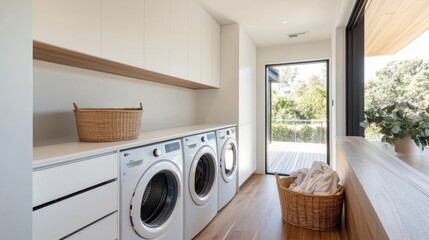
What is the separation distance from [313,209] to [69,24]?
2199 millimetres

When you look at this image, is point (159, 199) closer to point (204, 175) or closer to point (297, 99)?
point (204, 175)

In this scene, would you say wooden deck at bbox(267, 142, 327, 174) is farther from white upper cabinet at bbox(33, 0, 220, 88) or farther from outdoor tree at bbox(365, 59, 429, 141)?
outdoor tree at bbox(365, 59, 429, 141)

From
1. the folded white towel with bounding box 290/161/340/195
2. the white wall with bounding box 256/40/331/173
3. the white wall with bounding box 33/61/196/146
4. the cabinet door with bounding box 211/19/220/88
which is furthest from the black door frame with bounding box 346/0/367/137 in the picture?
the white wall with bounding box 33/61/196/146

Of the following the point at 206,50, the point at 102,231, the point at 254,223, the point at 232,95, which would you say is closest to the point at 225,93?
the point at 232,95

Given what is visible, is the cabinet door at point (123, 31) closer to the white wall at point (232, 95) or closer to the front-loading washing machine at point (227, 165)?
the front-loading washing machine at point (227, 165)

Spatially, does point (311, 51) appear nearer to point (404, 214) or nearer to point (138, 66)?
point (138, 66)

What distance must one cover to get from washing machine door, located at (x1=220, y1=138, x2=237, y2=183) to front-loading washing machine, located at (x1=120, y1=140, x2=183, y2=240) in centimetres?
87

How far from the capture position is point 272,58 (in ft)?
12.9

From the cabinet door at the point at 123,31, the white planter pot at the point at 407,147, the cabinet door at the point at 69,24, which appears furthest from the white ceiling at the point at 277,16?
the white planter pot at the point at 407,147

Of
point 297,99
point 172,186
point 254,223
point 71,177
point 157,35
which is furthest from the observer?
point 297,99

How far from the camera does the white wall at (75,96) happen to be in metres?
1.39

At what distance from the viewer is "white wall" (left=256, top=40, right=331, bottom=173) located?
12.0ft

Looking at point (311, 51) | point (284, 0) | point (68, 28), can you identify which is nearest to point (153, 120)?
point (68, 28)

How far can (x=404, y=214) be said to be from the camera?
59cm
